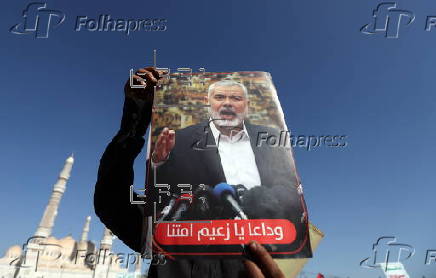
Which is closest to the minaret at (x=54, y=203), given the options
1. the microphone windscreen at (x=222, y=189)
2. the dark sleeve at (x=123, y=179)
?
the dark sleeve at (x=123, y=179)

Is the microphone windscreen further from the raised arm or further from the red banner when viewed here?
the raised arm

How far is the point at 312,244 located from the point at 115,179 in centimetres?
167

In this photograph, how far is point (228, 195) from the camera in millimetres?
1945

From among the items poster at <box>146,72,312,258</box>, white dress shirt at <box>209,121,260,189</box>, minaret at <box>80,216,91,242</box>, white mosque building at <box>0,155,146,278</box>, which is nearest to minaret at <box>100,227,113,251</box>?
white mosque building at <box>0,155,146,278</box>

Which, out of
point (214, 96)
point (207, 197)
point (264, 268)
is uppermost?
point (214, 96)

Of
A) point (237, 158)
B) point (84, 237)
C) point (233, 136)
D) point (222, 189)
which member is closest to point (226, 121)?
point (233, 136)

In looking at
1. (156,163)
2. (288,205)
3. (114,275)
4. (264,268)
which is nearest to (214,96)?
(156,163)

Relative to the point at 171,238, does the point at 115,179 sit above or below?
above

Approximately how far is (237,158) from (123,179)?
1.08m

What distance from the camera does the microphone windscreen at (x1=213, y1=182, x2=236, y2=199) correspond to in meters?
1.94

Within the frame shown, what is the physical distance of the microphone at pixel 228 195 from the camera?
1891 mm

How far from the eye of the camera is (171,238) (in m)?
1.86

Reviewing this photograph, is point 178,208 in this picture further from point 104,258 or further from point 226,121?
point 104,258

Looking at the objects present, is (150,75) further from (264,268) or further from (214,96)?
(264,268)
